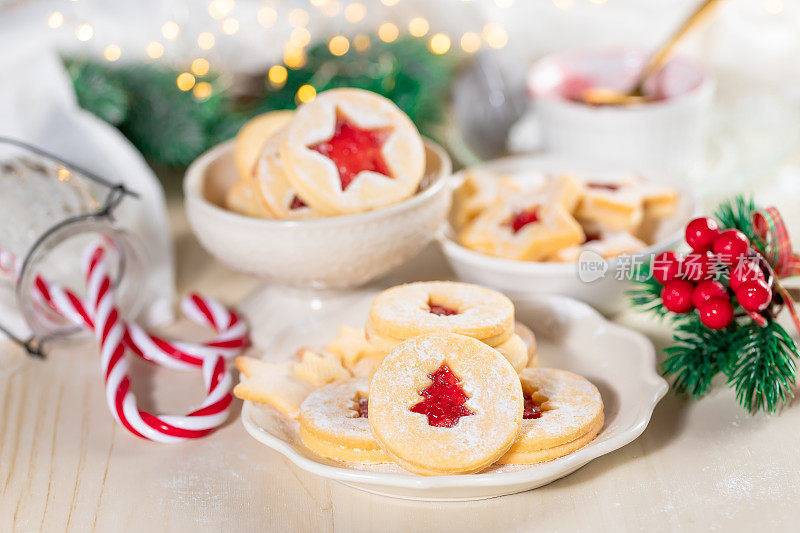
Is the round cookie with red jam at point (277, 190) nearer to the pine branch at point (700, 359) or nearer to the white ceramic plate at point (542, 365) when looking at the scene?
the white ceramic plate at point (542, 365)

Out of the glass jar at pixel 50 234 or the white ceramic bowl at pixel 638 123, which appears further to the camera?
the white ceramic bowl at pixel 638 123

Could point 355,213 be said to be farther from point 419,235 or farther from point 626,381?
point 626,381

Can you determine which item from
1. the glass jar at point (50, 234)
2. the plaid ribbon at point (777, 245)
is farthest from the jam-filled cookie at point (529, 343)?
the glass jar at point (50, 234)

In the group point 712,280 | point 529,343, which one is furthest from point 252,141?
point 712,280

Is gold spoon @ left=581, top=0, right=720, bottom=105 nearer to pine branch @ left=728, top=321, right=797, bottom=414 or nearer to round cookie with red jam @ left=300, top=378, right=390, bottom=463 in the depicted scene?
pine branch @ left=728, top=321, right=797, bottom=414

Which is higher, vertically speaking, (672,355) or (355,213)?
(355,213)

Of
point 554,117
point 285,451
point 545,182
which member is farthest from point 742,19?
point 285,451

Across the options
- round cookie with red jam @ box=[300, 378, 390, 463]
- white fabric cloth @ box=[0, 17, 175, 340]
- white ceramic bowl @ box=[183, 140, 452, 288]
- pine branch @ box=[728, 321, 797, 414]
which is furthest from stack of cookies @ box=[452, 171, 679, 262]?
white fabric cloth @ box=[0, 17, 175, 340]

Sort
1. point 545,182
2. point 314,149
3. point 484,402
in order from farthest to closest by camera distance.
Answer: point 545,182
point 314,149
point 484,402
